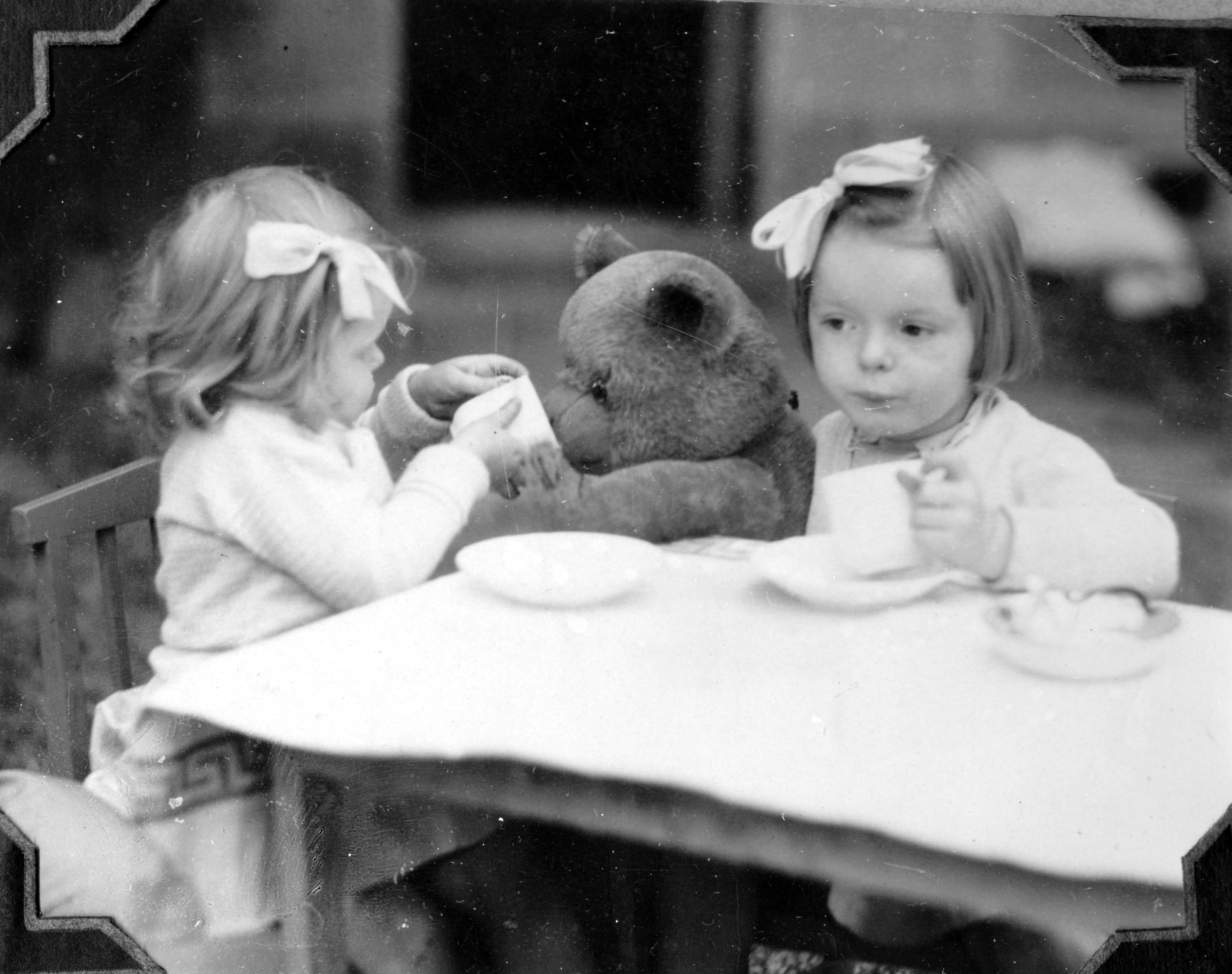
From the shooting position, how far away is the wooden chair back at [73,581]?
1219 millimetres

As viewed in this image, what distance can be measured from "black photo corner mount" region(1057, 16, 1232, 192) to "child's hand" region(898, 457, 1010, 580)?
0.48 metres

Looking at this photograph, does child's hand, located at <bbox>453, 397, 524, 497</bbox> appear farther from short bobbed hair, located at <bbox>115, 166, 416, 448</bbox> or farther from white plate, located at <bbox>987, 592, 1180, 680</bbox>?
white plate, located at <bbox>987, 592, 1180, 680</bbox>

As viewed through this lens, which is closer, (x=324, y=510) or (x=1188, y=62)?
(x=324, y=510)

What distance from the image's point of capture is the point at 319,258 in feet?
4.00

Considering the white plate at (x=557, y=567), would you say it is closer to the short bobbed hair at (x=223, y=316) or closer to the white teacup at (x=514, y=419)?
the white teacup at (x=514, y=419)

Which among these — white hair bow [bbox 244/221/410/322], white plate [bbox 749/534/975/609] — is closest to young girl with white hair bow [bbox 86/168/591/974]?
white hair bow [bbox 244/221/410/322]

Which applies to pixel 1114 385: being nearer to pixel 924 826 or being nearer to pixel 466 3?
pixel 924 826

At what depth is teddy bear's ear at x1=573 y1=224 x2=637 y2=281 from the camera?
124 centimetres

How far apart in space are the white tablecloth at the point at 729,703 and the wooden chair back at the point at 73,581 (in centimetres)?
10

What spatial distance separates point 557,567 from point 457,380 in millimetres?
234

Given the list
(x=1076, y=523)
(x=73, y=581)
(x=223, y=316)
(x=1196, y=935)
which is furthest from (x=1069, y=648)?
(x=73, y=581)

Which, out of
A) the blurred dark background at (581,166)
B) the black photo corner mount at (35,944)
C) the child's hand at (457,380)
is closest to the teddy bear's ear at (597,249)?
the blurred dark background at (581,166)

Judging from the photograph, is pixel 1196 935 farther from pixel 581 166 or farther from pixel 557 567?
pixel 581 166

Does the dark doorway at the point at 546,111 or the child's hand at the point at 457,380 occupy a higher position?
the dark doorway at the point at 546,111
